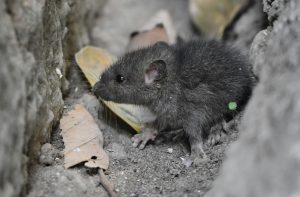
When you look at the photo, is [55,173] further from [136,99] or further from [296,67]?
[296,67]

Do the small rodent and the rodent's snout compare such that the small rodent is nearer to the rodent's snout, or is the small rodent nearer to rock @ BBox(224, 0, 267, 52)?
the rodent's snout

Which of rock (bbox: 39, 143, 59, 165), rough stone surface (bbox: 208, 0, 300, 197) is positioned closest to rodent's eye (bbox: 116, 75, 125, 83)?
rock (bbox: 39, 143, 59, 165)

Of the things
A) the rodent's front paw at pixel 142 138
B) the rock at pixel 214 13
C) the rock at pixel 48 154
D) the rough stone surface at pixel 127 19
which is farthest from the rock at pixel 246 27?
the rock at pixel 48 154

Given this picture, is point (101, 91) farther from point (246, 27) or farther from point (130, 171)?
point (246, 27)

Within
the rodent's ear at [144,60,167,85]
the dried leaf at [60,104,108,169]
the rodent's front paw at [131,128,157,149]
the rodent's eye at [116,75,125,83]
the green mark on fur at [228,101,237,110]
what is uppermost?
the rodent's ear at [144,60,167,85]

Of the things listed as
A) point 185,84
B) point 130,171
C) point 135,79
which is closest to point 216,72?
point 185,84

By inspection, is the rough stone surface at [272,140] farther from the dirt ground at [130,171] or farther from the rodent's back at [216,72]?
the rodent's back at [216,72]
